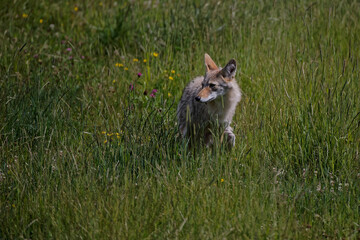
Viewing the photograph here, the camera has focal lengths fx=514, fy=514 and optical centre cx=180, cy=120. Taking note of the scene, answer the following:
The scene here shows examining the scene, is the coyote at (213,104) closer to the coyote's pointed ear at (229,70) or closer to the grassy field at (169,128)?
the coyote's pointed ear at (229,70)

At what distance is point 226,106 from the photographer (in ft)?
18.1

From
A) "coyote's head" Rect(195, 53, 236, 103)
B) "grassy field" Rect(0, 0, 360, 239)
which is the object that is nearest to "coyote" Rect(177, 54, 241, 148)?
"coyote's head" Rect(195, 53, 236, 103)

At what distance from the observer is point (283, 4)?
7.35 m

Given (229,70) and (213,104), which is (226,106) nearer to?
(213,104)

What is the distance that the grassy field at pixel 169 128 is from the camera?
3.60 meters

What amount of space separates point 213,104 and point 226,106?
0.14 meters

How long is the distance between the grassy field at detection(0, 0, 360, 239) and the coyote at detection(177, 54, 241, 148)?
15cm

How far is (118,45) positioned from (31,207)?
3.94m

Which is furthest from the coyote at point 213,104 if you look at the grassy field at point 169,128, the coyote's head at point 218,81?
the grassy field at point 169,128

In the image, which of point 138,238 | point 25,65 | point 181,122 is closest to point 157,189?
point 138,238

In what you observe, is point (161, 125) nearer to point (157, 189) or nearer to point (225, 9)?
point (157, 189)

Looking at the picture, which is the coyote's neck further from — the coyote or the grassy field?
the grassy field

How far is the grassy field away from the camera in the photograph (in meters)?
3.60

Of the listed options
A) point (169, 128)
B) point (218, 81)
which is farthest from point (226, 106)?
point (169, 128)
